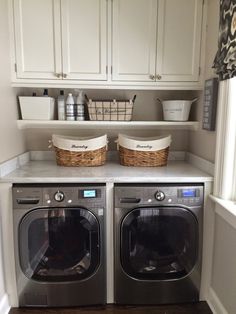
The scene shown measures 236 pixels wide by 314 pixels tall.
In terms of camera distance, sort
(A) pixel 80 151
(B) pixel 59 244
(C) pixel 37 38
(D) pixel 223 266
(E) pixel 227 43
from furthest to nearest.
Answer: (A) pixel 80 151
(C) pixel 37 38
(B) pixel 59 244
(D) pixel 223 266
(E) pixel 227 43

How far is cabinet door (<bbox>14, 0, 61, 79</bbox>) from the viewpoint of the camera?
1.95m

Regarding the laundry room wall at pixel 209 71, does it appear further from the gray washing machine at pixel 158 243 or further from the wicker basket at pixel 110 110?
the wicker basket at pixel 110 110

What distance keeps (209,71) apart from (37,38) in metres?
1.35

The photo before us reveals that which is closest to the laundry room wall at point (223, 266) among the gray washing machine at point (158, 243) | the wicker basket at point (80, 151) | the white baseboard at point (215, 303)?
the white baseboard at point (215, 303)

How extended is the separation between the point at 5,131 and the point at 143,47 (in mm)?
1241

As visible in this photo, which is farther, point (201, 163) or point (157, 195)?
point (201, 163)

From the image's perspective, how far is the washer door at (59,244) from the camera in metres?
1.79

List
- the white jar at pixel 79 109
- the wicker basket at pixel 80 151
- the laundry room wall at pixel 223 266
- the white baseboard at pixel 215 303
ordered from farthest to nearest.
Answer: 1. the white jar at pixel 79 109
2. the wicker basket at pixel 80 151
3. the white baseboard at pixel 215 303
4. the laundry room wall at pixel 223 266

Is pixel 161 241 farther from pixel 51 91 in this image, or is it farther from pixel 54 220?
pixel 51 91

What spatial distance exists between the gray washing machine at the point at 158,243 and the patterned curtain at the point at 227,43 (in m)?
0.79

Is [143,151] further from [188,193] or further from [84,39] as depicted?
[84,39]

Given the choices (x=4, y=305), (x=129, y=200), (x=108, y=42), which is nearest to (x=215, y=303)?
(x=129, y=200)

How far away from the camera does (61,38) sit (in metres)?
1.99

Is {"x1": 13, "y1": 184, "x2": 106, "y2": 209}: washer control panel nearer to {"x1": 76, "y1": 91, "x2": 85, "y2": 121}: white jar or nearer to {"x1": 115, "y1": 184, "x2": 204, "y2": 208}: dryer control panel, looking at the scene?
{"x1": 115, "y1": 184, "x2": 204, "y2": 208}: dryer control panel
